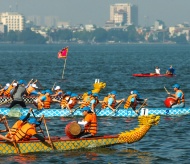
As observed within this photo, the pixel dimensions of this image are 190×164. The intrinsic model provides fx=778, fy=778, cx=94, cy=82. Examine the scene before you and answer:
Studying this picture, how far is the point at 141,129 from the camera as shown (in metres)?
33.6

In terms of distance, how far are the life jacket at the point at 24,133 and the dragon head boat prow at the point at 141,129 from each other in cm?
415

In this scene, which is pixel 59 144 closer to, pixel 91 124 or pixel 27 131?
pixel 91 124

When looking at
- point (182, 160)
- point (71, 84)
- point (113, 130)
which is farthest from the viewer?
point (71, 84)

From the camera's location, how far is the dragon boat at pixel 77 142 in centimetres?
3266

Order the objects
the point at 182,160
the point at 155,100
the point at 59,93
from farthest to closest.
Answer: the point at 155,100 < the point at 59,93 < the point at 182,160

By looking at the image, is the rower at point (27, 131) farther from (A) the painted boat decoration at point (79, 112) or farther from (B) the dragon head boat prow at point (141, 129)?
(A) the painted boat decoration at point (79, 112)

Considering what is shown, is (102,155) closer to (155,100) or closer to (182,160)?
(182,160)

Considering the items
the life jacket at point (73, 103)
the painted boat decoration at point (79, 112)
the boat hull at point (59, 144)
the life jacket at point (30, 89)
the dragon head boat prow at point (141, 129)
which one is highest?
the dragon head boat prow at point (141, 129)

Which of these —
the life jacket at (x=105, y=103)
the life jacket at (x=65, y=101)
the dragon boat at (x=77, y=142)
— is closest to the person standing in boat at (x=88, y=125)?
the dragon boat at (x=77, y=142)

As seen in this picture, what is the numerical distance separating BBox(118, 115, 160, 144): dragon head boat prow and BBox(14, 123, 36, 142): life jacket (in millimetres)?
4153

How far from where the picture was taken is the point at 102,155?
3356cm

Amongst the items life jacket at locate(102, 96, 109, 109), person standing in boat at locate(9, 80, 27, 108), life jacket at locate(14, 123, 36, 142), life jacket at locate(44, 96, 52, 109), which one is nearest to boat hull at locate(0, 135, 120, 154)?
life jacket at locate(14, 123, 36, 142)

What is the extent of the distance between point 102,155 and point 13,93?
14.2m

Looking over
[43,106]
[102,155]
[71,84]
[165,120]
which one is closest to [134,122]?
[165,120]
